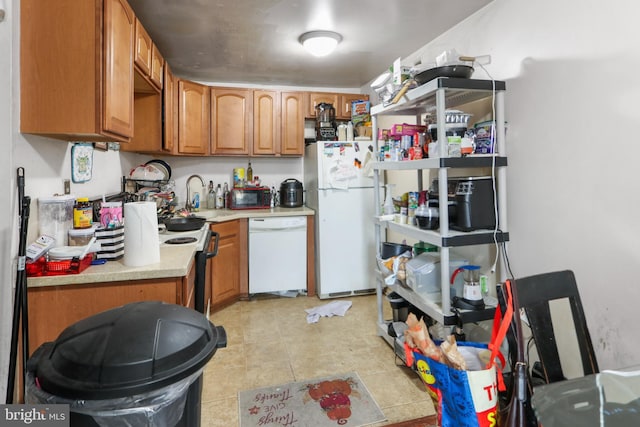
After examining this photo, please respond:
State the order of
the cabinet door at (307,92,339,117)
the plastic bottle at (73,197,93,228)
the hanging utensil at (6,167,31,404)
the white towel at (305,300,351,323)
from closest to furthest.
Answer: the hanging utensil at (6,167,31,404)
the plastic bottle at (73,197,93,228)
the white towel at (305,300,351,323)
the cabinet door at (307,92,339,117)

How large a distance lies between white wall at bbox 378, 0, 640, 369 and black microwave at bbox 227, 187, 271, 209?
240 centimetres

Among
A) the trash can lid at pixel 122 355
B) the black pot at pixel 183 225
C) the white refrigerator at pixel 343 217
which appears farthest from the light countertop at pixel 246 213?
the trash can lid at pixel 122 355

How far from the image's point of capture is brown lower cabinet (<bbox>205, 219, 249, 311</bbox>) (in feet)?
10.1

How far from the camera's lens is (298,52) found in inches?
116

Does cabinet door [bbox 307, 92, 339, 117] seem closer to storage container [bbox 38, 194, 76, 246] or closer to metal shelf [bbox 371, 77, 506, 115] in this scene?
metal shelf [bbox 371, 77, 506, 115]

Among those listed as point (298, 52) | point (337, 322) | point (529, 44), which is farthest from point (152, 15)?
point (337, 322)

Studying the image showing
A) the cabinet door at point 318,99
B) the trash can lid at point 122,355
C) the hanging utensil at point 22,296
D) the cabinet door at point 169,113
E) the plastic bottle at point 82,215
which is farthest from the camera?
the cabinet door at point 318,99

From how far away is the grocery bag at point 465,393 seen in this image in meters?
1.09

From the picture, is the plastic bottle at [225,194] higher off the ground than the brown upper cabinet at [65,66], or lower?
lower

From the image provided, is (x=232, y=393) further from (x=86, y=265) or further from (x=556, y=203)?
(x=556, y=203)

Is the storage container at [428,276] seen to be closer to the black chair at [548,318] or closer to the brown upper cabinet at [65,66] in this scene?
the black chair at [548,318]

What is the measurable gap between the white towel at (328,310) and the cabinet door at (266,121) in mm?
1710

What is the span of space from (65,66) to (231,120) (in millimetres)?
2197

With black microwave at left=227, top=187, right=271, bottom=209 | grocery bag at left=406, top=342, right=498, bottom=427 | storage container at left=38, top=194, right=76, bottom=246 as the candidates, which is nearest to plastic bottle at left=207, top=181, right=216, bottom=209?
black microwave at left=227, top=187, right=271, bottom=209
